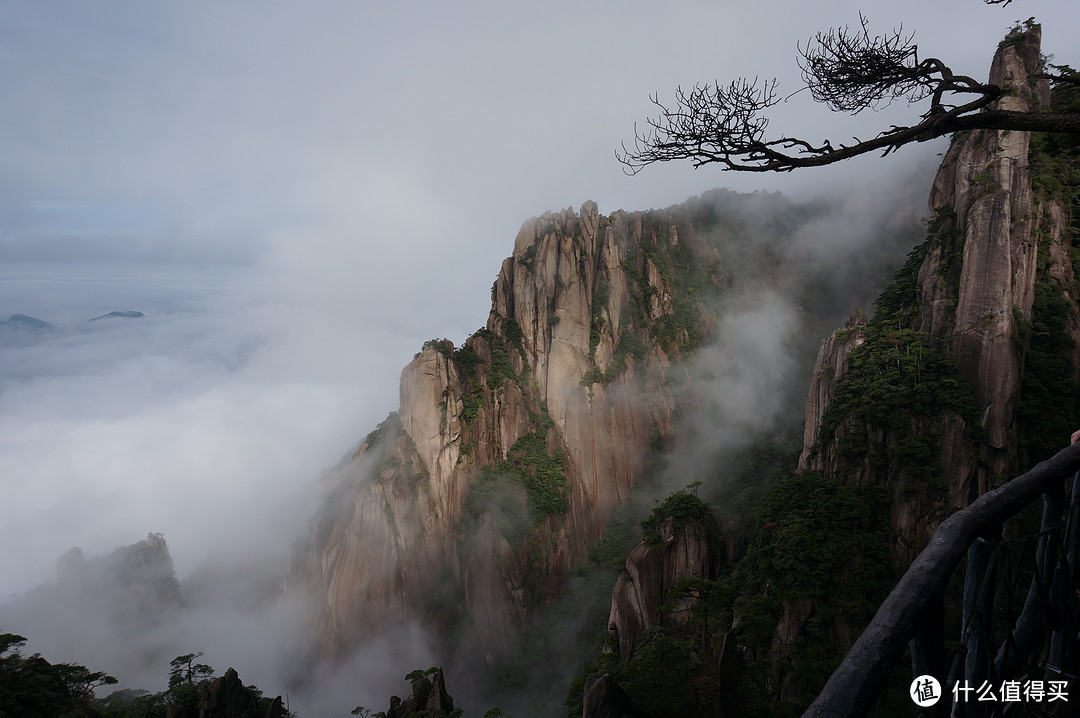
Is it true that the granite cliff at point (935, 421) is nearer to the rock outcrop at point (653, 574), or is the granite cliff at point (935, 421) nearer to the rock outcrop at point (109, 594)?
the rock outcrop at point (653, 574)

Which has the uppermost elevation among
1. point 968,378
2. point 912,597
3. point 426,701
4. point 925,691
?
point 912,597

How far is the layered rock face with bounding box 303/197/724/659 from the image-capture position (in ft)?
122

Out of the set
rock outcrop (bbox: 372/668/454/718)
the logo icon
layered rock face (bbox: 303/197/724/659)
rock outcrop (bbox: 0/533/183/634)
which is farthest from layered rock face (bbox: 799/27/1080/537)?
rock outcrop (bbox: 0/533/183/634)

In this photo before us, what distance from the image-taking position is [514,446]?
43.1 meters

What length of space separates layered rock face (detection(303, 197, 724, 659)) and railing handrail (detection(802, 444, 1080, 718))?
3898 cm

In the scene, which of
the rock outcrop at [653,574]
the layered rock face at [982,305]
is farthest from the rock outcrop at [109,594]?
the layered rock face at [982,305]

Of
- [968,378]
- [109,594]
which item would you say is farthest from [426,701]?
[109,594]

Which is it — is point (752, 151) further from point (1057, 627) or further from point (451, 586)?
point (451, 586)

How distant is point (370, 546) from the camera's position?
37.2m

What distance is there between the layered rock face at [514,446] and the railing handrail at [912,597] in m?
39.0

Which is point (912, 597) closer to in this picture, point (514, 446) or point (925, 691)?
point (925, 691)

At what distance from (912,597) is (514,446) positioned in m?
42.1

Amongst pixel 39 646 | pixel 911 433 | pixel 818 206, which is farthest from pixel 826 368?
pixel 39 646

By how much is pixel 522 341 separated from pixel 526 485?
506 inches
